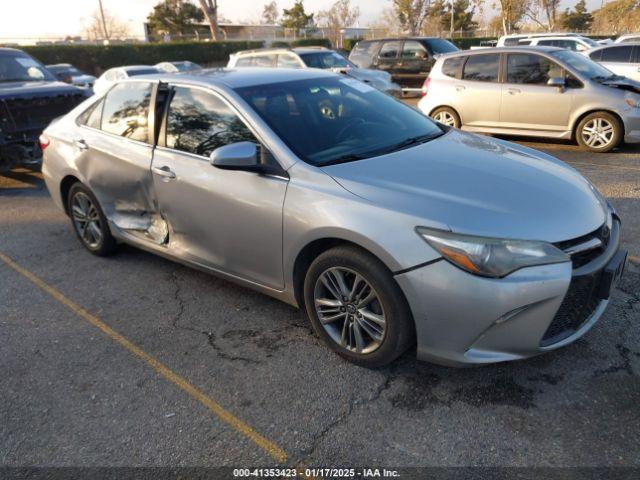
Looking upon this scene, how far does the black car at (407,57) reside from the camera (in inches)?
597

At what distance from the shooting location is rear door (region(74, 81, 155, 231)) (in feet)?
13.5

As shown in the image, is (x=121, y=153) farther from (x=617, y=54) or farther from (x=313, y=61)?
(x=617, y=54)

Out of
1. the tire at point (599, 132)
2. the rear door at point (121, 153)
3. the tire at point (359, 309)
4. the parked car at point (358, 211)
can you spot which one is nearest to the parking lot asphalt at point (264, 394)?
the tire at point (359, 309)

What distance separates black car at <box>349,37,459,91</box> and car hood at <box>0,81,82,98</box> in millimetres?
9685

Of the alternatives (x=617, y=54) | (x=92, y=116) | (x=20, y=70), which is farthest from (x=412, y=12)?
(x=92, y=116)

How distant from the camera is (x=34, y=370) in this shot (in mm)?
3273

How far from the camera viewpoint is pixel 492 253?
Answer: 8.35 ft

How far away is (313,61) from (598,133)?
7.22 meters

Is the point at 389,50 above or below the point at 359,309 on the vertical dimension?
above

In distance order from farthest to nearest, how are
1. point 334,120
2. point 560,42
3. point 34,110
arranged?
point 560,42 < point 34,110 < point 334,120

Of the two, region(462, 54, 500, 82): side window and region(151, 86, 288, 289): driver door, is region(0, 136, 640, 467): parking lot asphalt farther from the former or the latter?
region(462, 54, 500, 82): side window

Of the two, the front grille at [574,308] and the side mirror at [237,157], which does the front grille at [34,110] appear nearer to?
the side mirror at [237,157]

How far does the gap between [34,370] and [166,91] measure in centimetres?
217

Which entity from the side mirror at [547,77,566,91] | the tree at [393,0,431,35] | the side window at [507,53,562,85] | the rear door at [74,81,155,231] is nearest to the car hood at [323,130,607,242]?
the rear door at [74,81,155,231]
